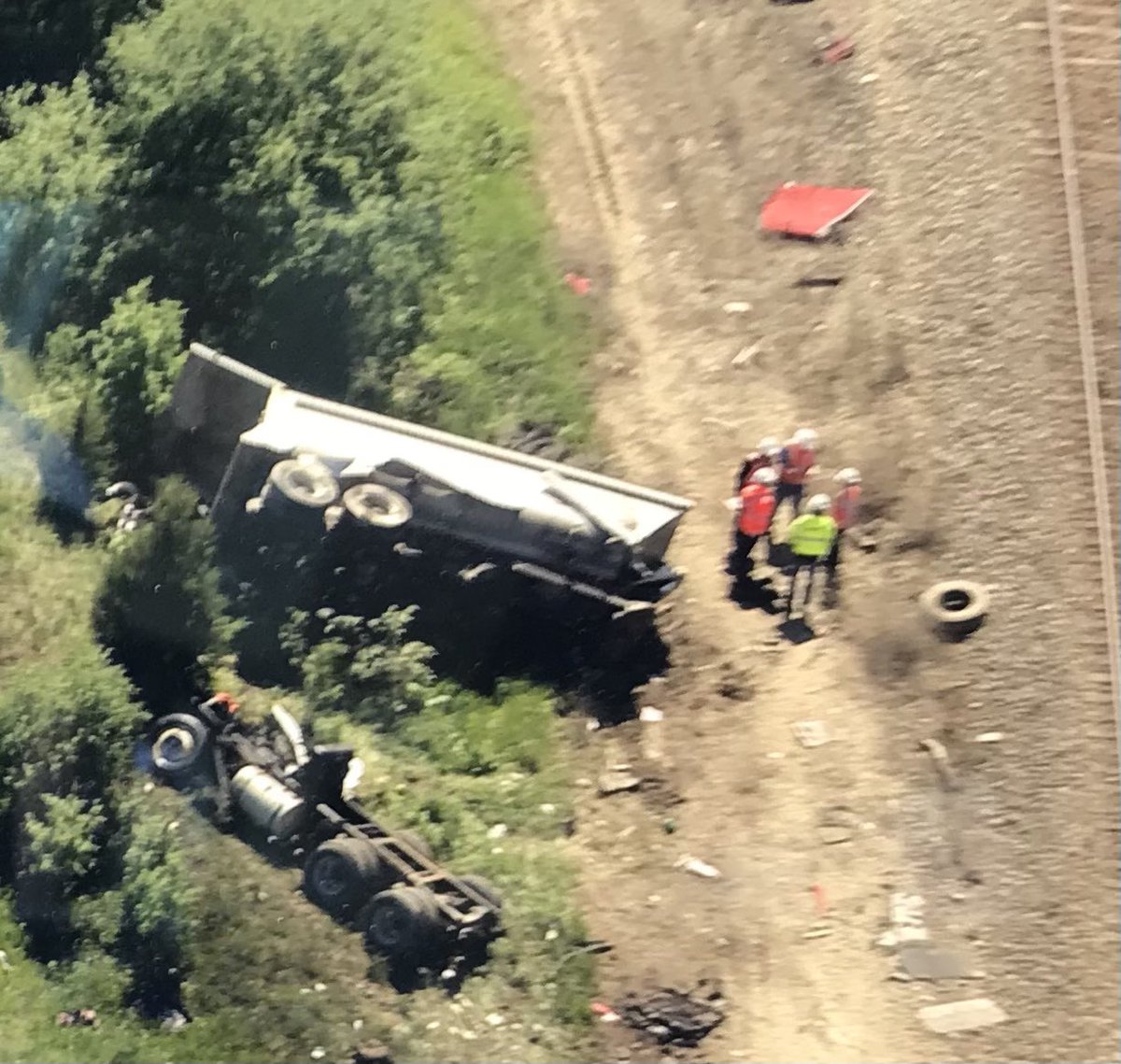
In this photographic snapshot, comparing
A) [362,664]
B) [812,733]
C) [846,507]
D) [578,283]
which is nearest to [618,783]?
[812,733]

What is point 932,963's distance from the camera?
4969 mm

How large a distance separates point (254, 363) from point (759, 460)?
2.43 meters

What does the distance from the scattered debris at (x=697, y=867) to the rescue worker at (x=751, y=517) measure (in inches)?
48.7

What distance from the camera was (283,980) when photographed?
5.31m

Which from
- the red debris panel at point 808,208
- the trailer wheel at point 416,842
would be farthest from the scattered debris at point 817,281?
the trailer wheel at point 416,842

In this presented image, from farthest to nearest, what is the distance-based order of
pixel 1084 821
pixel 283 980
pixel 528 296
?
pixel 528 296, pixel 283 980, pixel 1084 821

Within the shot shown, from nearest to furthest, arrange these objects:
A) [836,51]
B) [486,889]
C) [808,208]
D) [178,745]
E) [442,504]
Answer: [486,889]
[442,504]
[178,745]
[808,208]
[836,51]

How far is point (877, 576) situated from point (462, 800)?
6.83 feet

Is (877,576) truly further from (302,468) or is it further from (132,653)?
(132,653)

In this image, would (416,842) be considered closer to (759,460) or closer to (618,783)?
(618,783)

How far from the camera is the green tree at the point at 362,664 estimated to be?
17.8 feet

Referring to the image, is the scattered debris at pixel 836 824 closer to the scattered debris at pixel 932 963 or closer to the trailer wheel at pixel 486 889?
the scattered debris at pixel 932 963

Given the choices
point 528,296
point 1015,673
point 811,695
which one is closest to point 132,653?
point 528,296

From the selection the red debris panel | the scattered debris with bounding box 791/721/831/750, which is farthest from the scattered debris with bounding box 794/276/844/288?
the scattered debris with bounding box 791/721/831/750
